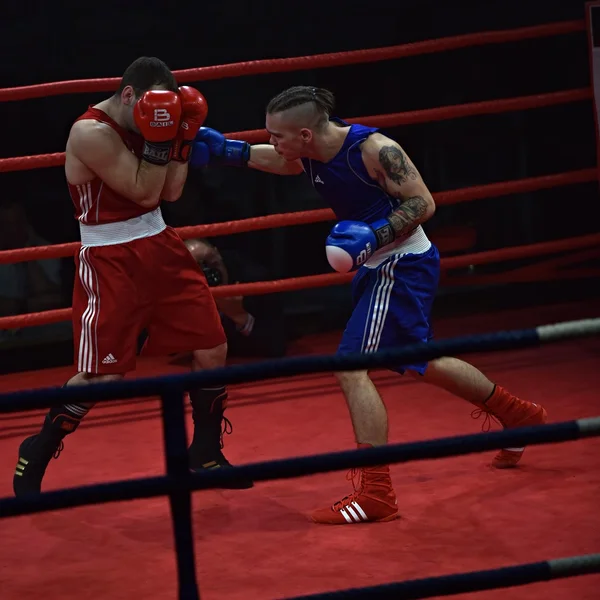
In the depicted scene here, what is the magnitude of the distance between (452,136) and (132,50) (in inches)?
64.8

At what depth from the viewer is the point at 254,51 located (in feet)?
15.5

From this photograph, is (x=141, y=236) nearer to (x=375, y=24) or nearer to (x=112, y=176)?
(x=112, y=176)

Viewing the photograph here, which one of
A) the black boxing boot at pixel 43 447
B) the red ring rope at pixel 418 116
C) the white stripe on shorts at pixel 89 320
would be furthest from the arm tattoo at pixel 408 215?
the red ring rope at pixel 418 116

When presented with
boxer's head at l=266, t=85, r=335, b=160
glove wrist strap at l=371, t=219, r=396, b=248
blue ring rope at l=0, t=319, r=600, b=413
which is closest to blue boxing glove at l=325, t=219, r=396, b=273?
glove wrist strap at l=371, t=219, r=396, b=248

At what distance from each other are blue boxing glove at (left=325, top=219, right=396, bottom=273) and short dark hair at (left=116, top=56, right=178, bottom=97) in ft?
→ 2.26

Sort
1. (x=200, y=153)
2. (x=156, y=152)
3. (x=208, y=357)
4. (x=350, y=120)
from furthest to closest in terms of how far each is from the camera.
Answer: (x=350, y=120) < (x=200, y=153) < (x=208, y=357) < (x=156, y=152)

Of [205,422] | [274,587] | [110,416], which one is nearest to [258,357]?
[110,416]

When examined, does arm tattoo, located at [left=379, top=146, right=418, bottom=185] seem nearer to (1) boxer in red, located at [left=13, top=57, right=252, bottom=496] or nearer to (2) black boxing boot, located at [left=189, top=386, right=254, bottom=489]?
(1) boxer in red, located at [left=13, top=57, right=252, bottom=496]

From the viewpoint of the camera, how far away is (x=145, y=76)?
10.1 feet

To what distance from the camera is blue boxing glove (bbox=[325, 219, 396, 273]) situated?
2.77 meters

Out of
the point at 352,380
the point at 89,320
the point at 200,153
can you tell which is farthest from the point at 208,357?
the point at 200,153

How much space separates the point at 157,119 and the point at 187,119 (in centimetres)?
25

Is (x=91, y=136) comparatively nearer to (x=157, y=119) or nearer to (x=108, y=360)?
(x=157, y=119)

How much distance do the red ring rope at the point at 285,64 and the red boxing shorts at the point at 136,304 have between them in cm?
100
